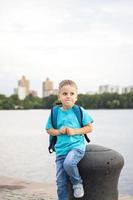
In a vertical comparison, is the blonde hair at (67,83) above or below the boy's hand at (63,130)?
above

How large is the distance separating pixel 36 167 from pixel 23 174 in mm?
1533

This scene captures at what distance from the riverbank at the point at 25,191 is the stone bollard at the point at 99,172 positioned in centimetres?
207

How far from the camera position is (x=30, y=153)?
1964 cm

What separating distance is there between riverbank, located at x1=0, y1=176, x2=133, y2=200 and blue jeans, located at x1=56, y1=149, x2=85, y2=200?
2107mm

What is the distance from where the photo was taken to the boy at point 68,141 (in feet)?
18.6

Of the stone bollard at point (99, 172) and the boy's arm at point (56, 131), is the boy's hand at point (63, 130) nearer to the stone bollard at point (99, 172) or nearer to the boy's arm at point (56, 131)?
the boy's arm at point (56, 131)

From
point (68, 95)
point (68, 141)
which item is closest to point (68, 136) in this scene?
point (68, 141)

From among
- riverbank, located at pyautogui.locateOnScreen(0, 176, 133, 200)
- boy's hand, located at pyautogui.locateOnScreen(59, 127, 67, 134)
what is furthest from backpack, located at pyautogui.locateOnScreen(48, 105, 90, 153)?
riverbank, located at pyautogui.locateOnScreen(0, 176, 133, 200)

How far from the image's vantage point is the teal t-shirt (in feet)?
18.7

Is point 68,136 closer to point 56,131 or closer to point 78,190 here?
point 56,131

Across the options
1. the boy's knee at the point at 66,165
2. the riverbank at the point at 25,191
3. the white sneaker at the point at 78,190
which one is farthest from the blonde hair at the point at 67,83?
the riverbank at the point at 25,191

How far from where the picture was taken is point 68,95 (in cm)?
580

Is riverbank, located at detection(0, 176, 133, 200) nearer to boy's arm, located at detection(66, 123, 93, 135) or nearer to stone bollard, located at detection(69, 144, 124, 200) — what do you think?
stone bollard, located at detection(69, 144, 124, 200)

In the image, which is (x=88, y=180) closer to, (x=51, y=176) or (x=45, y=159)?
(x=51, y=176)
